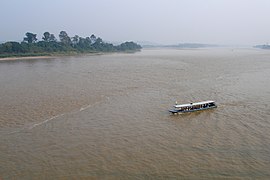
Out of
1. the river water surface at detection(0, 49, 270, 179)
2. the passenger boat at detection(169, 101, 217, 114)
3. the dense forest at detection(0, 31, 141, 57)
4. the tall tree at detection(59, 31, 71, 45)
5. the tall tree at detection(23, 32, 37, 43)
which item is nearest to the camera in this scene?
the river water surface at detection(0, 49, 270, 179)

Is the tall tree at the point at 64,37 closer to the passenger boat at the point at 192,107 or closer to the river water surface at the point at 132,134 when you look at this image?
the river water surface at the point at 132,134

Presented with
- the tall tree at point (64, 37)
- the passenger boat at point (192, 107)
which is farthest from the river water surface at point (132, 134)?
the tall tree at point (64, 37)

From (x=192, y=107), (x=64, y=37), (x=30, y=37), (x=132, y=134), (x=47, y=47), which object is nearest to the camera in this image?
(x=132, y=134)

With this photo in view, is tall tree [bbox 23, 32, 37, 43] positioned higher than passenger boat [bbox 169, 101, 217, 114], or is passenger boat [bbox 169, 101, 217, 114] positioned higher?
tall tree [bbox 23, 32, 37, 43]

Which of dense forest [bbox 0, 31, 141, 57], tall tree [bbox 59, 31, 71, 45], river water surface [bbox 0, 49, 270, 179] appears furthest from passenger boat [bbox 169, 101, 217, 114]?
tall tree [bbox 59, 31, 71, 45]

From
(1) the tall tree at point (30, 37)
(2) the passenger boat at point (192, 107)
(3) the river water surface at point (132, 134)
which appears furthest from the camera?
(1) the tall tree at point (30, 37)

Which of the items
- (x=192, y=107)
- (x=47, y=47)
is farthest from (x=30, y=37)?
(x=192, y=107)

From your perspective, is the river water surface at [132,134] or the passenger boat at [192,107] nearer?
the river water surface at [132,134]

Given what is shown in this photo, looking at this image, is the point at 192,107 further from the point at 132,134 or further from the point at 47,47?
the point at 47,47

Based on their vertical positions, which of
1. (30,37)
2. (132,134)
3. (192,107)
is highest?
(30,37)

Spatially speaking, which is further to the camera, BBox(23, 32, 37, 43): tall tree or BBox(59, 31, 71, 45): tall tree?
BBox(59, 31, 71, 45): tall tree

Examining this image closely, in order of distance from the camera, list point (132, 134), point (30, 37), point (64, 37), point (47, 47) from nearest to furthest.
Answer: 1. point (132, 134)
2. point (47, 47)
3. point (30, 37)
4. point (64, 37)

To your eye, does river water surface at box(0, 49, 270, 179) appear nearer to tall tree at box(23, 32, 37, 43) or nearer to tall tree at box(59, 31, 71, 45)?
tall tree at box(23, 32, 37, 43)

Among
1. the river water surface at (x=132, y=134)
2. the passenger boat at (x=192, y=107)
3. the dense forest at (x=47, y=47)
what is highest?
the dense forest at (x=47, y=47)
